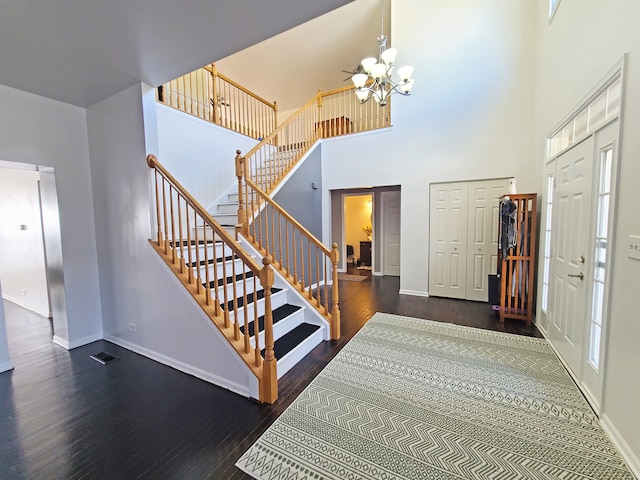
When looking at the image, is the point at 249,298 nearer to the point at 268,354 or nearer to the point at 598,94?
the point at 268,354

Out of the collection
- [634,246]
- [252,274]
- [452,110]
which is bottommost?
[252,274]

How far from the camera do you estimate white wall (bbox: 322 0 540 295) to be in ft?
13.1

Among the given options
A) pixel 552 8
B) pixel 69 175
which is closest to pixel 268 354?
pixel 69 175

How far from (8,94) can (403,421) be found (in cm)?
464

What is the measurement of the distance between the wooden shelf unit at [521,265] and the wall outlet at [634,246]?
206 centimetres

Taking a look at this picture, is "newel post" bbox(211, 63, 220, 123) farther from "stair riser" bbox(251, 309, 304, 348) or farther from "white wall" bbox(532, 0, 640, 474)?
"white wall" bbox(532, 0, 640, 474)

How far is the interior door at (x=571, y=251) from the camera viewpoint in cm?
219

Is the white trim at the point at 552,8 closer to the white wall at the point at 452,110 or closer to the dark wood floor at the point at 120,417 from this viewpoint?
the white wall at the point at 452,110

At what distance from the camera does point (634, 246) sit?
154 centimetres

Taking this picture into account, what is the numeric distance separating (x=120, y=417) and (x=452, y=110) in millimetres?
5707

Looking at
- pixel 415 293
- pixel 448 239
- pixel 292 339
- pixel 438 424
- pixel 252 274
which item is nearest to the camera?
pixel 438 424

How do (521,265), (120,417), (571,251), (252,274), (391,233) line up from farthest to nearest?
(391,233)
(521,265)
(252,274)
(571,251)
(120,417)

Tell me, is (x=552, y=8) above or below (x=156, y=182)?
above

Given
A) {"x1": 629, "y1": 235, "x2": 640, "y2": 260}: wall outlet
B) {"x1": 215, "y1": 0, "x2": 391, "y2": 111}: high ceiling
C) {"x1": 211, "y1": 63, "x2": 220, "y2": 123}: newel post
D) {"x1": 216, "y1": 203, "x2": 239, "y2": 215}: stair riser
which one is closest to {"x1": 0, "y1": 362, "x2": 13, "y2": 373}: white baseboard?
{"x1": 216, "y1": 203, "x2": 239, "y2": 215}: stair riser
